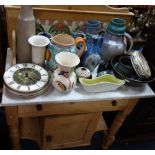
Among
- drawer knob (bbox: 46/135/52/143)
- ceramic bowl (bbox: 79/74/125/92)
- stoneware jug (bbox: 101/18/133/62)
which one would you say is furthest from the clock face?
drawer knob (bbox: 46/135/52/143)

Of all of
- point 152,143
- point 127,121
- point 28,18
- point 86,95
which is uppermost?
point 28,18

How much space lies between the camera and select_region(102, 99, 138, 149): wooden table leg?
1.00 metres

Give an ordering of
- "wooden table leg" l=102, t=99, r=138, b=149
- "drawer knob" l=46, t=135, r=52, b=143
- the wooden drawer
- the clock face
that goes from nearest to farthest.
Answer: the clock face < the wooden drawer < "wooden table leg" l=102, t=99, r=138, b=149 < "drawer knob" l=46, t=135, r=52, b=143

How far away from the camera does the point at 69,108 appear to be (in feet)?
3.00

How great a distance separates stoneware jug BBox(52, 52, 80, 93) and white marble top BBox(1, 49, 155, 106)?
32 mm

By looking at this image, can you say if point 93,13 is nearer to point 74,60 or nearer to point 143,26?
point 74,60

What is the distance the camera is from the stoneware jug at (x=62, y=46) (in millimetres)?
813

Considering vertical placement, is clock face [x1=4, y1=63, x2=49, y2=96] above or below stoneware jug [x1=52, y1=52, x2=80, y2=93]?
below

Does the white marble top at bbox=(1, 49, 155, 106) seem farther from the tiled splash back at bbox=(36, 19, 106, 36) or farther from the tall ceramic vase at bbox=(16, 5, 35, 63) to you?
the tiled splash back at bbox=(36, 19, 106, 36)

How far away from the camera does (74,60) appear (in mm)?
796

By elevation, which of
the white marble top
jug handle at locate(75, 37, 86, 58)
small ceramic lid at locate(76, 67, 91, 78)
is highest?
jug handle at locate(75, 37, 86, 58)
